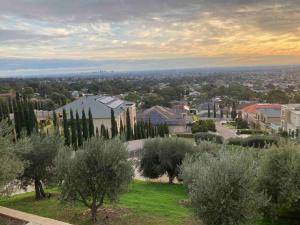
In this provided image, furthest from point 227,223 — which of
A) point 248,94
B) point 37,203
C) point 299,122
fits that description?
point 248,94

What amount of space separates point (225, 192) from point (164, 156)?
13.9m

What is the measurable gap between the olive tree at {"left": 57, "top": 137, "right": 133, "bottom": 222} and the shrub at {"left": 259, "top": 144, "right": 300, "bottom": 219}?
5663 mm

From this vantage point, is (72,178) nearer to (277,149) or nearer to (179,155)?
(277,149)

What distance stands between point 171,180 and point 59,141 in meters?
10.5

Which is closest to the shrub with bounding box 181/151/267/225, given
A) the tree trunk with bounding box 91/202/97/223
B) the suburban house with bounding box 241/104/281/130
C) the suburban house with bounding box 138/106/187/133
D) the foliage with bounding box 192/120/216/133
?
the tree trunk with bounding box 91/202/97/223

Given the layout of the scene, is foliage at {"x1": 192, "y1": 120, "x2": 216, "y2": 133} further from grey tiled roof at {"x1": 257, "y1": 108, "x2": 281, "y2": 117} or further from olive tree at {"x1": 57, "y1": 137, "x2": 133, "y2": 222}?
olive tree at {"x1": 57, "y1": 137, "x2": 133, "y2": 222}

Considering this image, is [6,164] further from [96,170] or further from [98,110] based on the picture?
[98,110]

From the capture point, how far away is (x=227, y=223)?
10.7 m

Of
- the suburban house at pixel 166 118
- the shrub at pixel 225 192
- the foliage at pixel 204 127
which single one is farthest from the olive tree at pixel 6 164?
the suburban house at pixel 166 118

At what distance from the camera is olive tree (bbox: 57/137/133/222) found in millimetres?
12539

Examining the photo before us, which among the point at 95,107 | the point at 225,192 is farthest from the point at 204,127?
the point at 225,192

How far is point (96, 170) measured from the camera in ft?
41.1

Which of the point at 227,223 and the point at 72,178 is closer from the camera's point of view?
the point at 227,223

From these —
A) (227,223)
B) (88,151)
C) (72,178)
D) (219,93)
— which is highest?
(88,151)
